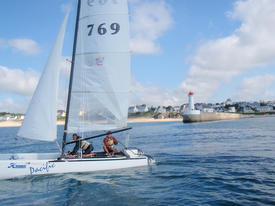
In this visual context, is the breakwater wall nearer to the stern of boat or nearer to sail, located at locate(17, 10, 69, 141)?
the stern of boat

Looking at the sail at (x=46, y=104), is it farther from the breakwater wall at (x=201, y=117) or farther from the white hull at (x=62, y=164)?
the breakwater wall at (x=201, y=117)

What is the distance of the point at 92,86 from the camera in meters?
10.1

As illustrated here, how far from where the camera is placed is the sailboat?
9.57m

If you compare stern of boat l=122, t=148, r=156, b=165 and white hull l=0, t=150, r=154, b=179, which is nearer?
white hull l=0, t=150, r=154, b=179

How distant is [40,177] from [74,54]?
5.37 meters

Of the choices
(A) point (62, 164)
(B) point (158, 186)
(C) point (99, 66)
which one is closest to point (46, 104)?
(A) point (62, 164)

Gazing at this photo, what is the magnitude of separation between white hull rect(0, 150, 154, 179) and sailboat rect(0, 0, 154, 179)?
40mm

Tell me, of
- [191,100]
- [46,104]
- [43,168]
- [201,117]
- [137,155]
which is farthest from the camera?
[201,117]

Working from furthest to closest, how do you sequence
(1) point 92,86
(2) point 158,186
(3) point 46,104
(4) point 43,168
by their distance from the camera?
(1) point 92,86, (3) point 46,104, (4) point 43,168, (2) point 158,186

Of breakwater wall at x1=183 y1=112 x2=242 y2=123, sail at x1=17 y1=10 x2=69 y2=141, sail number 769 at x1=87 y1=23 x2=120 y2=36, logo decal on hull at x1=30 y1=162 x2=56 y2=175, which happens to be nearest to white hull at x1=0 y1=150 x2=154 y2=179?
logo decal on hull at x1=30 y1=162 x2=56 y2=175

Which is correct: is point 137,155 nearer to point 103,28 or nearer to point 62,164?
point 62,164

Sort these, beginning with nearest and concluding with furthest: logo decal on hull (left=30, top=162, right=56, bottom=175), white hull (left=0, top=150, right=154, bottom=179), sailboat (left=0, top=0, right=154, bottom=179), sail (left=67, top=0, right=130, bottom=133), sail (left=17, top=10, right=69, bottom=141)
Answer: white hull (left=0, top=150, right=154, bottom=179), logo decal on hull (left=30, top=162, right=56, bottom=175), sail (left=17, top=10, right=69, bottom=141), sailboat (left=0, top=0, right=154, bottom=179), sail (left=67, top=0, right=130, bottom=133)

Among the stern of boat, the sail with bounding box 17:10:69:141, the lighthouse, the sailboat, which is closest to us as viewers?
the sail with bounding box 17:10:69:141

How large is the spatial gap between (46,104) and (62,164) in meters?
2.61
